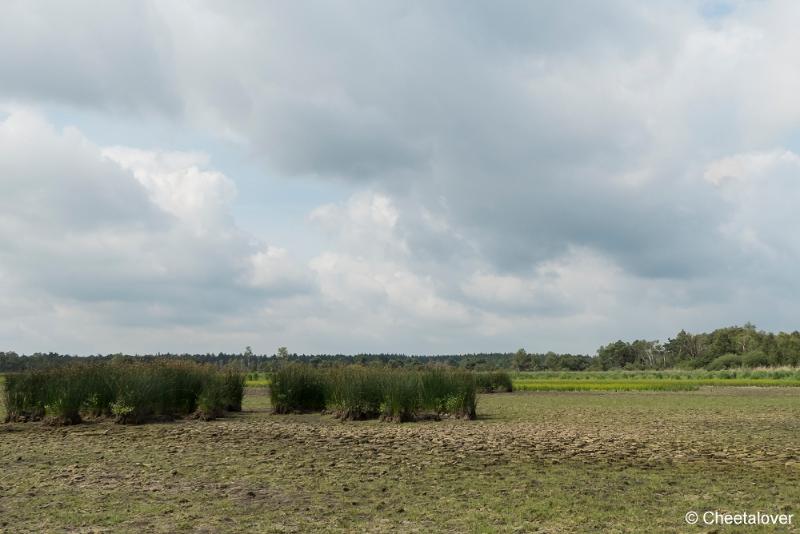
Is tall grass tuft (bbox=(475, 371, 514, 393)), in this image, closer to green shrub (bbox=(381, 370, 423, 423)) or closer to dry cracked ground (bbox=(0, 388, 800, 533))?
green shrub (bbox=(381, 370, 423, 423))

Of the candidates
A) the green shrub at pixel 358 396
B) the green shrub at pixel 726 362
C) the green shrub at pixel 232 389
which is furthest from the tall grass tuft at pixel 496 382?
the green shrub at pixel 726 362

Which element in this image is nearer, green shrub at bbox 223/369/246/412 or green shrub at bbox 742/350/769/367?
green shrub at bbox 223/369/246/412

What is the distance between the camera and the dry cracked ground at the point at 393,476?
8.27m

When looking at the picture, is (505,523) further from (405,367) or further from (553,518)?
(405,367)

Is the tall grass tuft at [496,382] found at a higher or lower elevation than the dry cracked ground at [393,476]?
higher

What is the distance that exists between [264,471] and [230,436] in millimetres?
5835

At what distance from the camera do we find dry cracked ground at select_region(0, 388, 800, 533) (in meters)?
8.27

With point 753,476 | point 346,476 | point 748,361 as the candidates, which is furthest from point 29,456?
point 748,361

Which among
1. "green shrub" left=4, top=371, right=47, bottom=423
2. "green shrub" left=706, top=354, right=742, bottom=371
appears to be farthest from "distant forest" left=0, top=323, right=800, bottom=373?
"green shrub" left=4, top=371, right=47, bottom=423

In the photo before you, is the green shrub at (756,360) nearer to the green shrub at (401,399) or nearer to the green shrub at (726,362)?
the green shrub at (726,362)

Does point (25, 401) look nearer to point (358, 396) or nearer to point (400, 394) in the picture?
point (358, 396)

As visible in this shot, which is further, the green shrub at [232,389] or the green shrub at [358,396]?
the green shrub at [232,389]

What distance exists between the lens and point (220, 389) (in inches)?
924

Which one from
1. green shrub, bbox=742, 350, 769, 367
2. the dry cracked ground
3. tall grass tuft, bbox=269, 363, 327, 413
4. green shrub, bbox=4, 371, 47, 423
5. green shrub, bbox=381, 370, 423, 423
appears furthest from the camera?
green shrub, bbox=742, 350, 769, 367
